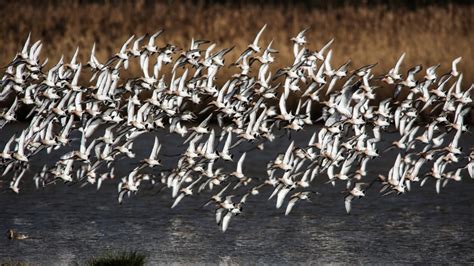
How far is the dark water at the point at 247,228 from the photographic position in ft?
102

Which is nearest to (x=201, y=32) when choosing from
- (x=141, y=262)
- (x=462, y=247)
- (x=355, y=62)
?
(x=355, y=62)

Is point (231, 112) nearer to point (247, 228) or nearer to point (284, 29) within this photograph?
point (247, 228)

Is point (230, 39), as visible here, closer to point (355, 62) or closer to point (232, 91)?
point (355, 62)

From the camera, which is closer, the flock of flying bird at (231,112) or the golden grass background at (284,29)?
the flock of flying bird at (231,112)

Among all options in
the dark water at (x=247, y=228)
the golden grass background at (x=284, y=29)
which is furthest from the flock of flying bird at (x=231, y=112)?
the golden grass background at (x=284, y=29)

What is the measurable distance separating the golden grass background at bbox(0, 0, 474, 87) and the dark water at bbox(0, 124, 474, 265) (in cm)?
741

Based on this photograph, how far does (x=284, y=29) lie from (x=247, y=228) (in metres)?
14.9

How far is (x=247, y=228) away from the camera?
112 feet

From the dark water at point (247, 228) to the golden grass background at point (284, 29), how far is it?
741 cm

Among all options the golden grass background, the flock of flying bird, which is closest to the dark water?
the flock of flying bird

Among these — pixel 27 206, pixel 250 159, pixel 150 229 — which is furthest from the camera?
pixel 250 159

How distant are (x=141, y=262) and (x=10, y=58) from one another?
20891mm

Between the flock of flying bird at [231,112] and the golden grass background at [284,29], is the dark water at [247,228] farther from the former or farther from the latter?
the golden grass background at [284,29]

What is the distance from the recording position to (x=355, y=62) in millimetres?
47094
